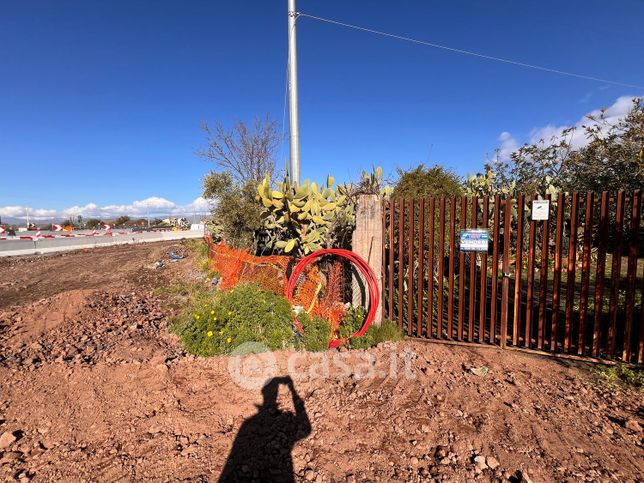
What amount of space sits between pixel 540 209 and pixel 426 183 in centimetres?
447

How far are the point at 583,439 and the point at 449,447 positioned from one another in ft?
3.41

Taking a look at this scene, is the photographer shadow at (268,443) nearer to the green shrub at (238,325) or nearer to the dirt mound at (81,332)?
the green shrub at (238,325)

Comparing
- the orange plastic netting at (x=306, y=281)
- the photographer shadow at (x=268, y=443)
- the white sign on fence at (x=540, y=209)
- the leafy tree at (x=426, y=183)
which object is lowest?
the photographer shadow at (x=268, y=443)

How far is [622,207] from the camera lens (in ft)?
11.6

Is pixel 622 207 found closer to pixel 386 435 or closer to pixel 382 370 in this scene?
pixel 382 370

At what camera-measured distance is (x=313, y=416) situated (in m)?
2.96

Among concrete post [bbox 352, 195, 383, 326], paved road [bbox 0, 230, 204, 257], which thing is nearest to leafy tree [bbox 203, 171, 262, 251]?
concrete post [bbox 352, 195, 383, 326]

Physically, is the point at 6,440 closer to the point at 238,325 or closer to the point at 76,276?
the point at 238,325

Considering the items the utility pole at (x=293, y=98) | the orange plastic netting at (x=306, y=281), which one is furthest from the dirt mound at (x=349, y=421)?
the utility pole at (x=293, y=98)

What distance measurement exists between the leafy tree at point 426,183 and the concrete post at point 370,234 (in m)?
3.39

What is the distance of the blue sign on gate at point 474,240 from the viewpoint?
13.8ft

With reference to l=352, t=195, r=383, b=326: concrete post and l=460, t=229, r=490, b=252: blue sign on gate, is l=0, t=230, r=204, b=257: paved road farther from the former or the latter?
l=460, t=229, r=490, b=252: blue sign on gate

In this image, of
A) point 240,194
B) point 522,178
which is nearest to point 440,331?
point 240,194

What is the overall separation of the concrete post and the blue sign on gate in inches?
41.6
